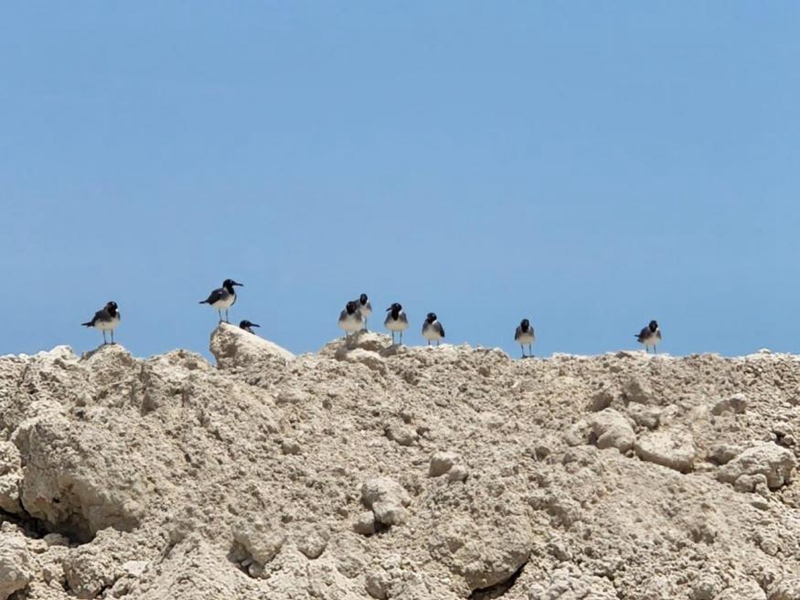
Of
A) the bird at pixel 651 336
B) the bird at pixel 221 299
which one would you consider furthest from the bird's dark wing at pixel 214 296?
the bird at pixel 651 336

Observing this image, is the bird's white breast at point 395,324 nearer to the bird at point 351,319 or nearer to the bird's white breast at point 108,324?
the bird at point 351,319

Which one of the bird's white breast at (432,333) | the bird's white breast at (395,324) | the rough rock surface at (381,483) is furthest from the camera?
the bird's white breast at (432,333)

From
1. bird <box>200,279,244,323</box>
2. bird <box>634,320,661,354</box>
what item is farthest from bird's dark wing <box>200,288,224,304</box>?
bird <box>634,320,661,354</box>

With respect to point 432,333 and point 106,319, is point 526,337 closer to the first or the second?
point 432,333

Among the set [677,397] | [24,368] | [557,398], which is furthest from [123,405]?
[677,397]

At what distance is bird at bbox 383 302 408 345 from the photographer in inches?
985

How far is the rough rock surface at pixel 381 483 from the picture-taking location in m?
15.8

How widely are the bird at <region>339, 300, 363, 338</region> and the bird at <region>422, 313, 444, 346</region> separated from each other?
10.5 ft

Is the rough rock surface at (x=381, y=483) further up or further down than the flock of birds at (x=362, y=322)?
further down

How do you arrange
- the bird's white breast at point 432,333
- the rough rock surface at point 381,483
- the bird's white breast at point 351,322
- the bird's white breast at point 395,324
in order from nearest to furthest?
1. the rough rock surface at point 381,483
2. the bird's white breast at point 351,322
3. the bird's white breast at point 395,324
4. the bird's white breast at point 432,333

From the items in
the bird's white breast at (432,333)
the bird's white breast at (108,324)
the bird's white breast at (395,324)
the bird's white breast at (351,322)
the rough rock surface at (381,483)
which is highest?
the bird's white breast at (432,333)

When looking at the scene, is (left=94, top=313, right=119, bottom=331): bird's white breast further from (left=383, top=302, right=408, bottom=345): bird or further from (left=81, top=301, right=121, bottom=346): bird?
(left=383, top=302, right=408, bottom=345): bird

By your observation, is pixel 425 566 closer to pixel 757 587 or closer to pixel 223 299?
pixel 757 587

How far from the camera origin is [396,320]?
2503cm
